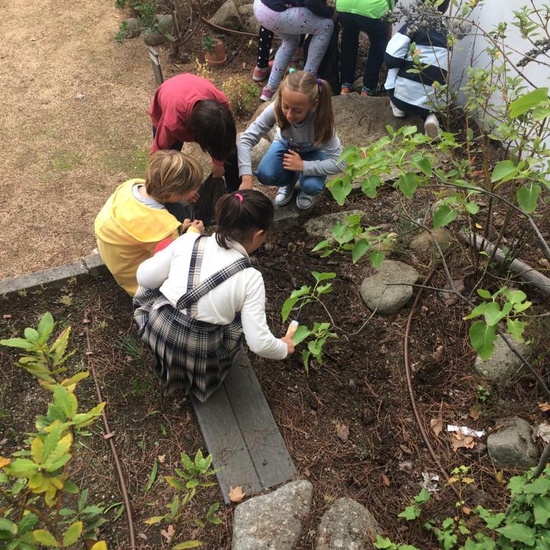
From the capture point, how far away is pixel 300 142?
12.5 feet

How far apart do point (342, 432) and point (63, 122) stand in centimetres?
431

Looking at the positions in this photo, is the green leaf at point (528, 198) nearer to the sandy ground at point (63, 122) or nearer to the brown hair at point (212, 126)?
the brown hair at point (212, 126)

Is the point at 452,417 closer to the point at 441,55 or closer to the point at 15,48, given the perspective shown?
the point at 441,55

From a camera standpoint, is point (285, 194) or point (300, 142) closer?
point (300, 142)

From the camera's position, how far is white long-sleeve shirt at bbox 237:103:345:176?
3742 millimetres

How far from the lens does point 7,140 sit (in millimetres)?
5094

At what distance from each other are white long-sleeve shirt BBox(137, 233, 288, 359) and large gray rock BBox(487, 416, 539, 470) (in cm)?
121

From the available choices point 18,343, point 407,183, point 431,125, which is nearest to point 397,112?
point 431,125

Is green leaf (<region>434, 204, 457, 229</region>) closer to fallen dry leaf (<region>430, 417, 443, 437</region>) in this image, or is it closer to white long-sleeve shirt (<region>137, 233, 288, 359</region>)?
white long-sleeve shirt (<region>137, 233, 288, 359</region>)

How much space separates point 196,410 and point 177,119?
6.28 ft

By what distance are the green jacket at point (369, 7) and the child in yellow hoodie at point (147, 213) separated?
2.81 meters

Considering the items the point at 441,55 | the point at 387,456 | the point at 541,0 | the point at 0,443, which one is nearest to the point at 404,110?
the point at 441,55

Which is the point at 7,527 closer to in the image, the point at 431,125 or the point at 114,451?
the point at 114,451

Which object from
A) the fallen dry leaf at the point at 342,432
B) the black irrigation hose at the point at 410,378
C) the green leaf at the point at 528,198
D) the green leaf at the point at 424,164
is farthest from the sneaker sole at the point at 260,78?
the green leaf at the point at 528,198
